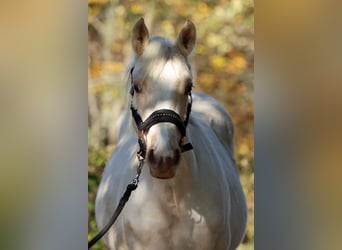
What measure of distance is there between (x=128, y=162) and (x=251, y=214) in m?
0.48

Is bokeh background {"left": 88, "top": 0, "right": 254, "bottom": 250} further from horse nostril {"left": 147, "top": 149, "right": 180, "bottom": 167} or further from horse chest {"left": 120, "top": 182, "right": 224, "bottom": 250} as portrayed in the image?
horse nostril {"left": 147, "top": 149, "right": 180, "bottom": 167}

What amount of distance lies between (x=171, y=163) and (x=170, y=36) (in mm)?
476

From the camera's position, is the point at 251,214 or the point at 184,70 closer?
the point at 184,70

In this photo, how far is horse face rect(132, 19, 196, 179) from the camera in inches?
63.1

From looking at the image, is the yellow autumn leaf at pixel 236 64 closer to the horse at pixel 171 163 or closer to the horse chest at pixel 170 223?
the horse at pixel 171 163

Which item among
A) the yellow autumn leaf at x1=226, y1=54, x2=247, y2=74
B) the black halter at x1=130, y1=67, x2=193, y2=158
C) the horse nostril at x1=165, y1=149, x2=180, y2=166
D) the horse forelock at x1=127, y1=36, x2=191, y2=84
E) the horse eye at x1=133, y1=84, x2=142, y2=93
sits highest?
the horse forelock at x1=127, y1=36, x2=191, y2=84

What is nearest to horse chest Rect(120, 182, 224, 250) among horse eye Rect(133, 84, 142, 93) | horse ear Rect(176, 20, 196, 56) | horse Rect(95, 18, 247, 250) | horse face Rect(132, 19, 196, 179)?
horse Rect(95, 18, 247, 250)

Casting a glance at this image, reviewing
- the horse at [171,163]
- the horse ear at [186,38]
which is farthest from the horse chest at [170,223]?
the horse ear at [186,38]

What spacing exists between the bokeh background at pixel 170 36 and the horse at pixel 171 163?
1.6 inches

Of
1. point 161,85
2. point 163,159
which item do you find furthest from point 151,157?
point 161,85

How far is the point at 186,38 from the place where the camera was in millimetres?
1726
